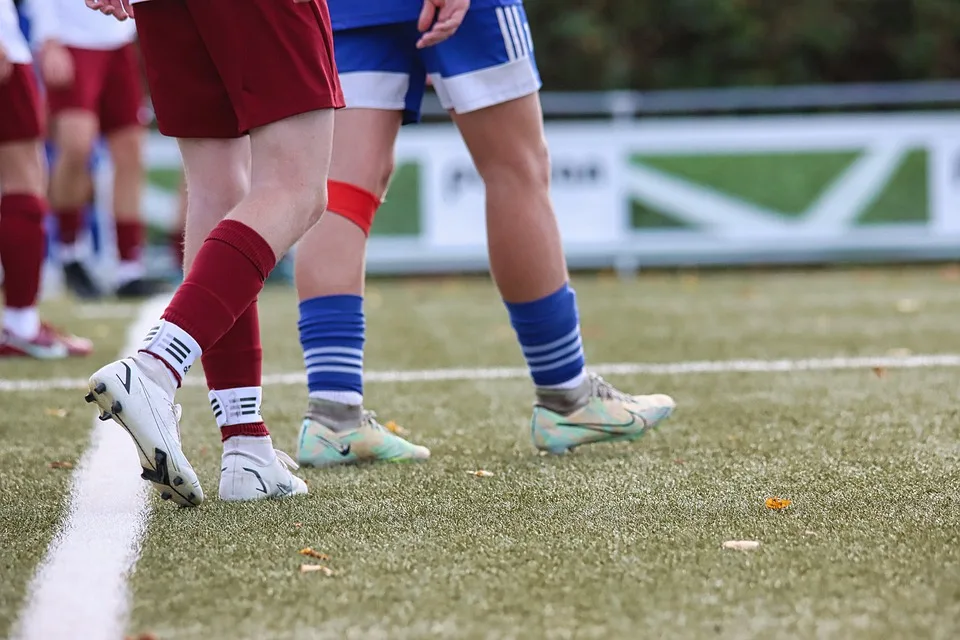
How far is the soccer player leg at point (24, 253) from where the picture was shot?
15.2 feet

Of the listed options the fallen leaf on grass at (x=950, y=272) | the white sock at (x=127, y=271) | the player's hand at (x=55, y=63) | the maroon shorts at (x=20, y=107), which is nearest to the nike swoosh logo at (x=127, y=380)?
the maroon shorts at (x=20, y=107)

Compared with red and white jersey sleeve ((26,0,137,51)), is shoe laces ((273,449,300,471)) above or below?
below

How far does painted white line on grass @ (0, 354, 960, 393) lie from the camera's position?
4145 mm

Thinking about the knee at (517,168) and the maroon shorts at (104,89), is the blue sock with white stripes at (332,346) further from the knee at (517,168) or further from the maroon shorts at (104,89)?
the maroon shorts at (104,89)

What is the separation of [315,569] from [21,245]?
3202 mm

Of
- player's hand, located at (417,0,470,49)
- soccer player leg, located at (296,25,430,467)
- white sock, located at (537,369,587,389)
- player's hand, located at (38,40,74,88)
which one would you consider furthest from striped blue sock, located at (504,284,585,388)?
player's hand, located at (38,40,74,88)

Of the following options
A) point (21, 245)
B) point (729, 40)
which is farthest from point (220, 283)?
point (729, 40)

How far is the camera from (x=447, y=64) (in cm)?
283

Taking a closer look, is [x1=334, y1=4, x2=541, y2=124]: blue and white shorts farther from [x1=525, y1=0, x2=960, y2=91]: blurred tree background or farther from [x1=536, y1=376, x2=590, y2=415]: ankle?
[x1=525, y1=0, x2=960, y2=91]: blurred tree background

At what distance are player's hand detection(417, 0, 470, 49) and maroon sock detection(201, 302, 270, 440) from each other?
67cm

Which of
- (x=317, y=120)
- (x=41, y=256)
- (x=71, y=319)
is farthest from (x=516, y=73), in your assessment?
(x=71, y=319)

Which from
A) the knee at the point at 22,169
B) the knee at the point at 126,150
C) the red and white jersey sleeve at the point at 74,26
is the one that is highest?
the red and white jersey sleeve at the point at 74,26

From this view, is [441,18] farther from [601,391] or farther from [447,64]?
[601,391]

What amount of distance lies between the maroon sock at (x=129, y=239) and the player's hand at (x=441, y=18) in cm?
456
